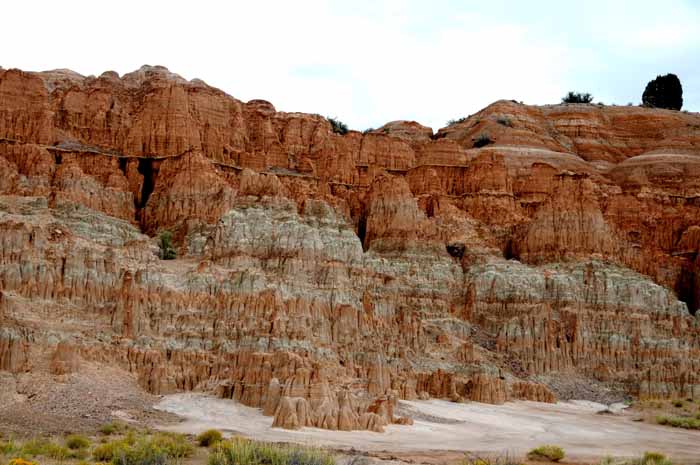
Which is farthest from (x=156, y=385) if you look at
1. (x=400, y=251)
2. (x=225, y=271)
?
(x=400, y=251)

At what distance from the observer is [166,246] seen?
62.6m

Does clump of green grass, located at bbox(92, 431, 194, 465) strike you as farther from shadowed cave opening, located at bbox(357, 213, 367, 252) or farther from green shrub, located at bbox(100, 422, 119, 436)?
shadowed cave opening, located at bbox(357, 213, 367, 252)

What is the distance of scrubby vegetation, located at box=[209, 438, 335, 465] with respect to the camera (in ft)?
85.0

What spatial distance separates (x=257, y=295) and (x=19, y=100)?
93.0 ft

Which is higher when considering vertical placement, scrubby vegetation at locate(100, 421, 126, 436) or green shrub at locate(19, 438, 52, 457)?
green shrub at locate(19, 438, 52, 457)

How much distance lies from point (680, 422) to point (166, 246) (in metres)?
32.3

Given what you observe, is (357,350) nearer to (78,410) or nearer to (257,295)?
(257,295)

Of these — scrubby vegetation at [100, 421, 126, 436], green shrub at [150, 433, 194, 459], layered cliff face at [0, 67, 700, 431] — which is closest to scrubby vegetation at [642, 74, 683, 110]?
layered cliff face at [0, 67, 700, 431]

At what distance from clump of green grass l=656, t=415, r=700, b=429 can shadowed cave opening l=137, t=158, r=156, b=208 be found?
3813 centimetres

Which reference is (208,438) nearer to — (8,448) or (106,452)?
(106,452)

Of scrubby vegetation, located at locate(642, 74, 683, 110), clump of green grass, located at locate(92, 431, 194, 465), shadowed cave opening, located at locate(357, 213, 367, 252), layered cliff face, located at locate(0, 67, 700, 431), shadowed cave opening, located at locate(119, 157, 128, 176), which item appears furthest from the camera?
scrubby vegetation, located at locate(642, 74, 683, 110)

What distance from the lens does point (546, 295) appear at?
7269 centimetres

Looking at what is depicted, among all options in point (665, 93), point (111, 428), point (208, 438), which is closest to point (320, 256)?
point (111, 428)

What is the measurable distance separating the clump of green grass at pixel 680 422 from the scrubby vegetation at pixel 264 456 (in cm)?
3107
